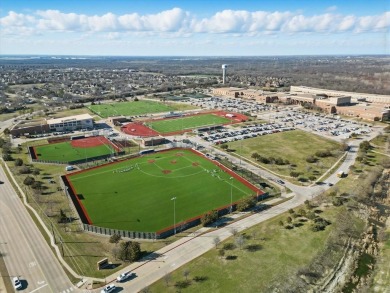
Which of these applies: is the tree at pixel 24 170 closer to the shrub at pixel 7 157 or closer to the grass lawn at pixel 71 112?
the shrub at pixel 7 157

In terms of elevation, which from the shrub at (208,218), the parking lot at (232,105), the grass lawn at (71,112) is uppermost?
the parking lot at (232,105)

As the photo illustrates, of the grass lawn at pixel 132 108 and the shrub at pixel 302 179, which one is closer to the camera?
the shrub at pixel 302 179

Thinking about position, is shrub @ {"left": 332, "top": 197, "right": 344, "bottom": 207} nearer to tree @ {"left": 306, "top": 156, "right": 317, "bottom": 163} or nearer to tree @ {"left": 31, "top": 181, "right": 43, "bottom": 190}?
tree @ {"left": 306, "top": 156, "right": 317, "bottom": 163}

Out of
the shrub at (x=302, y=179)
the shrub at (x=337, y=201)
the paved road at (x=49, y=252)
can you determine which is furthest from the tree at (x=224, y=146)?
the shrub at (x=337, y=201)

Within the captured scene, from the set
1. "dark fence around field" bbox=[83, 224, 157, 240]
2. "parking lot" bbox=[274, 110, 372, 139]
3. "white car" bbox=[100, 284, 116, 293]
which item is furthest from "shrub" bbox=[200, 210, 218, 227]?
"parking lot" bbox=[274, 110, 372, 139]

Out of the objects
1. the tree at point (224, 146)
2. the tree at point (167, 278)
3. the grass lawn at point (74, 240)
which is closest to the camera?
the tree at point (167, 278)
